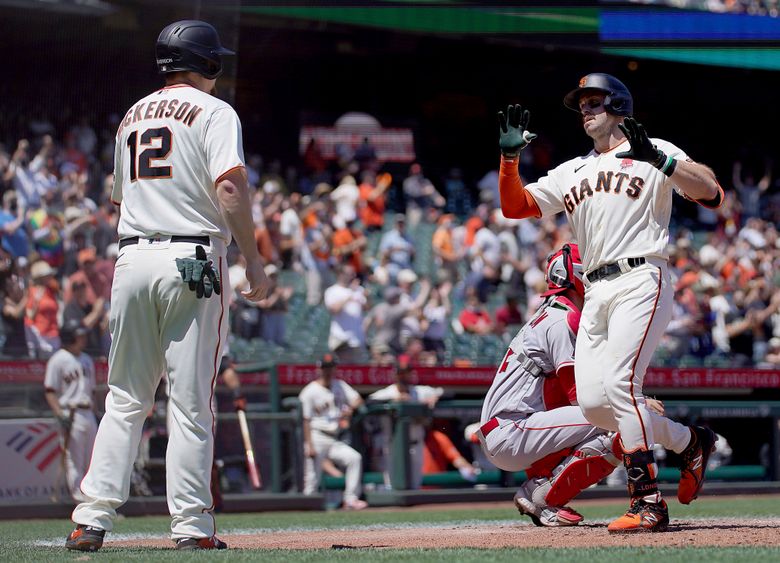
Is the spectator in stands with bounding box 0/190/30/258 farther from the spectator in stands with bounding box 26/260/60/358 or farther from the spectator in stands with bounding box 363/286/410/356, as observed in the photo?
the spectator in stands with bounding box 363/286/410/356

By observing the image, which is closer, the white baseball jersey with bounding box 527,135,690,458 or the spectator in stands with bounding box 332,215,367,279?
the white baseball jersey with bounding box 527,135,690,458

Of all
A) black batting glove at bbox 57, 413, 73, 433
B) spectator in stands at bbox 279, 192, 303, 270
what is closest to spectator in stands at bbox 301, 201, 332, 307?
spectator in stands at bbox 279, 192, 303, 270

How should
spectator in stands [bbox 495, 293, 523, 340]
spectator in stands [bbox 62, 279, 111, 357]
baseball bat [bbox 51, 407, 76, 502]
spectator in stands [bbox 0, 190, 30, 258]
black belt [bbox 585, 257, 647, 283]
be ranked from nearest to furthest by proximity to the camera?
black belt [bbox 585, 257, 647, 283] < baseball bat [bbox 51, 407, 76, 502] < spectator in stands [bbox 62, 279, 111, 357] < spectator in stands [bbox 0, 190, 30, 258] < spectator in stands [bbox 495, 293, 523, 340]

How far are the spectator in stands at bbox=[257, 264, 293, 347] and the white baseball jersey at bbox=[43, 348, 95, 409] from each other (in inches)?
134

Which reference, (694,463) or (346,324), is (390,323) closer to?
(346,324)

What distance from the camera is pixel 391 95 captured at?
74.6 feet

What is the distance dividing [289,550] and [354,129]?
17.0 meters

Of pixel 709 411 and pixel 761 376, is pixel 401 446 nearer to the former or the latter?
pixel 709 411

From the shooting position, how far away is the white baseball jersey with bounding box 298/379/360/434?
420 inches

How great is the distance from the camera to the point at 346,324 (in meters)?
Answer: 12.6

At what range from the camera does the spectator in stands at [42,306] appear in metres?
10.7

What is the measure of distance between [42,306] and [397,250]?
17.2 feet

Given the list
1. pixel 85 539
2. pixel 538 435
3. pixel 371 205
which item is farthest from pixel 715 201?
pixel 371 205

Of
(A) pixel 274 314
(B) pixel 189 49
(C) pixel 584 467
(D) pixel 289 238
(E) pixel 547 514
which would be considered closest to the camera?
(B) pixel 189 49
